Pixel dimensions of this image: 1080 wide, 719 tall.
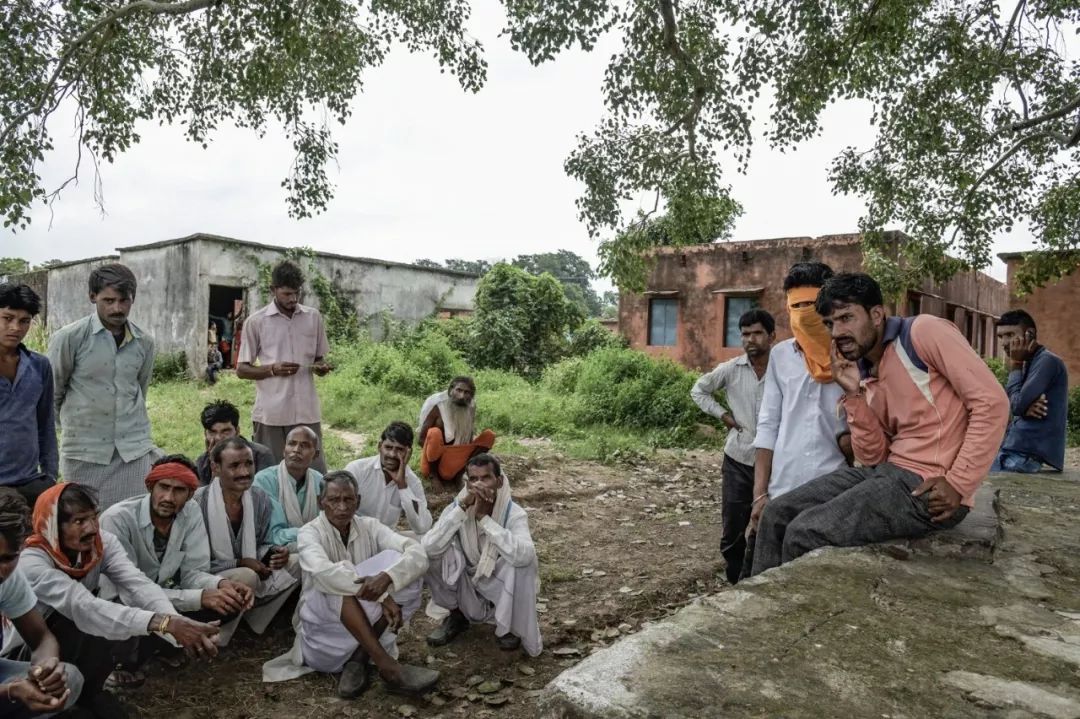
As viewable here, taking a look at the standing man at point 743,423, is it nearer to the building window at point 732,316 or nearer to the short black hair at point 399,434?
the short black hair at point 399,434

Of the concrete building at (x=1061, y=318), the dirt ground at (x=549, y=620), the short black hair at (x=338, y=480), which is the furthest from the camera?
the concrete building at (x=1061, y=318)

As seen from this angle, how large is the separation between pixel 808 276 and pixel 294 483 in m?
2.84

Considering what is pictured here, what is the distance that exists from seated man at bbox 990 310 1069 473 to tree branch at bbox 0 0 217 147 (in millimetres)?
7104

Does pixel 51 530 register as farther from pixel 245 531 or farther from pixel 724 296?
pixel 724 296

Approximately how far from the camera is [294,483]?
153 inches

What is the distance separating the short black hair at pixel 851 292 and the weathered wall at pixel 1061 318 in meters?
13.6

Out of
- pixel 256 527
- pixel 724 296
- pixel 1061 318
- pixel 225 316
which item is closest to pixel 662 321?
pixel 724 296

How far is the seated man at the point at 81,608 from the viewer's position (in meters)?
2.63

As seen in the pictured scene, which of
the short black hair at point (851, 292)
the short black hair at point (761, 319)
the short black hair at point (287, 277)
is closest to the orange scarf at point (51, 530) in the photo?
the short black hair at point (287, 277)

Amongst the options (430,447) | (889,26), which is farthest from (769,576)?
(889,26)

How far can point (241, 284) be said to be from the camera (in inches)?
667

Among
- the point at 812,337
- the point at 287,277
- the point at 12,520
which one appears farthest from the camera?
the point at 287,277

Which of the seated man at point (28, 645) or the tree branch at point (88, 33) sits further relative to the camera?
the tree branch at point (88, 33)

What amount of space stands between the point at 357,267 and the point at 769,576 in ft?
59.3
